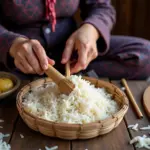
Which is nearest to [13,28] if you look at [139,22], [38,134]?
[38,134]

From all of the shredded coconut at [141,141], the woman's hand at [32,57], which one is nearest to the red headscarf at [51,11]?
the woman's hand at [32,57]

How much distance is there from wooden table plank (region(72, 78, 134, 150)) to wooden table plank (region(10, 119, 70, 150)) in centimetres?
3

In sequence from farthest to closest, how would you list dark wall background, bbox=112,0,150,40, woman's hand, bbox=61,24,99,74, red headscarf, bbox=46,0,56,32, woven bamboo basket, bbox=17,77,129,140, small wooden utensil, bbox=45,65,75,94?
1. dark wall background, bbox=112,0,150,40
2. red headscarf, bbox=46,0,56,32
3. woman's hand, bbox=61,24,99,74
4. small wooden utensil, bbox=45,65,75,94
5. woven bamboo basket, bbox=17,77,129,140

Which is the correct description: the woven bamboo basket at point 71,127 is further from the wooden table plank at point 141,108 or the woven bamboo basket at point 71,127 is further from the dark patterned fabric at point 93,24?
the dark patterned fabric at point 93,24

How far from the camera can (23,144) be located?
0.75 metres

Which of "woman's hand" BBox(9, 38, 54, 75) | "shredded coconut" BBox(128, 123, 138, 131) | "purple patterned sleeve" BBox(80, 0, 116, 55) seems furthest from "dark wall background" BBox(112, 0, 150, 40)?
"shredded coconut" BBox(128, 123, 138, 131)

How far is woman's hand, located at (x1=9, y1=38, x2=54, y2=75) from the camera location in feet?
2.90

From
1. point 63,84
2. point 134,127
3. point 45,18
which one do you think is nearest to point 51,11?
point 45,18

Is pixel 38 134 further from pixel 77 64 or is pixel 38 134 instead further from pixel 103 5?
pixel 103 5

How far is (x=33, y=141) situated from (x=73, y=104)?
0.43ft

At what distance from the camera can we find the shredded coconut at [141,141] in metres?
0.74

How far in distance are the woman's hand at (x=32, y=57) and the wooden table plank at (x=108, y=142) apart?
234 mm

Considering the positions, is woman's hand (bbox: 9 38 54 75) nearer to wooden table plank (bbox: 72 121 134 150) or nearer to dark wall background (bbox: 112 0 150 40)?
wooden table plank (bbox: 72 121 134 150)

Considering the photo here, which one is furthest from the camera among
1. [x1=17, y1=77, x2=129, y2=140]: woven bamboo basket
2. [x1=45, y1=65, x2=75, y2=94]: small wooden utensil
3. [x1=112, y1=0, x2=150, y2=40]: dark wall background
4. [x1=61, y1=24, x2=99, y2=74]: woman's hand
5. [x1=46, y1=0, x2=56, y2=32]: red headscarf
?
[x1=112, y1=0, x2=150, y2=40]: dark wall background
